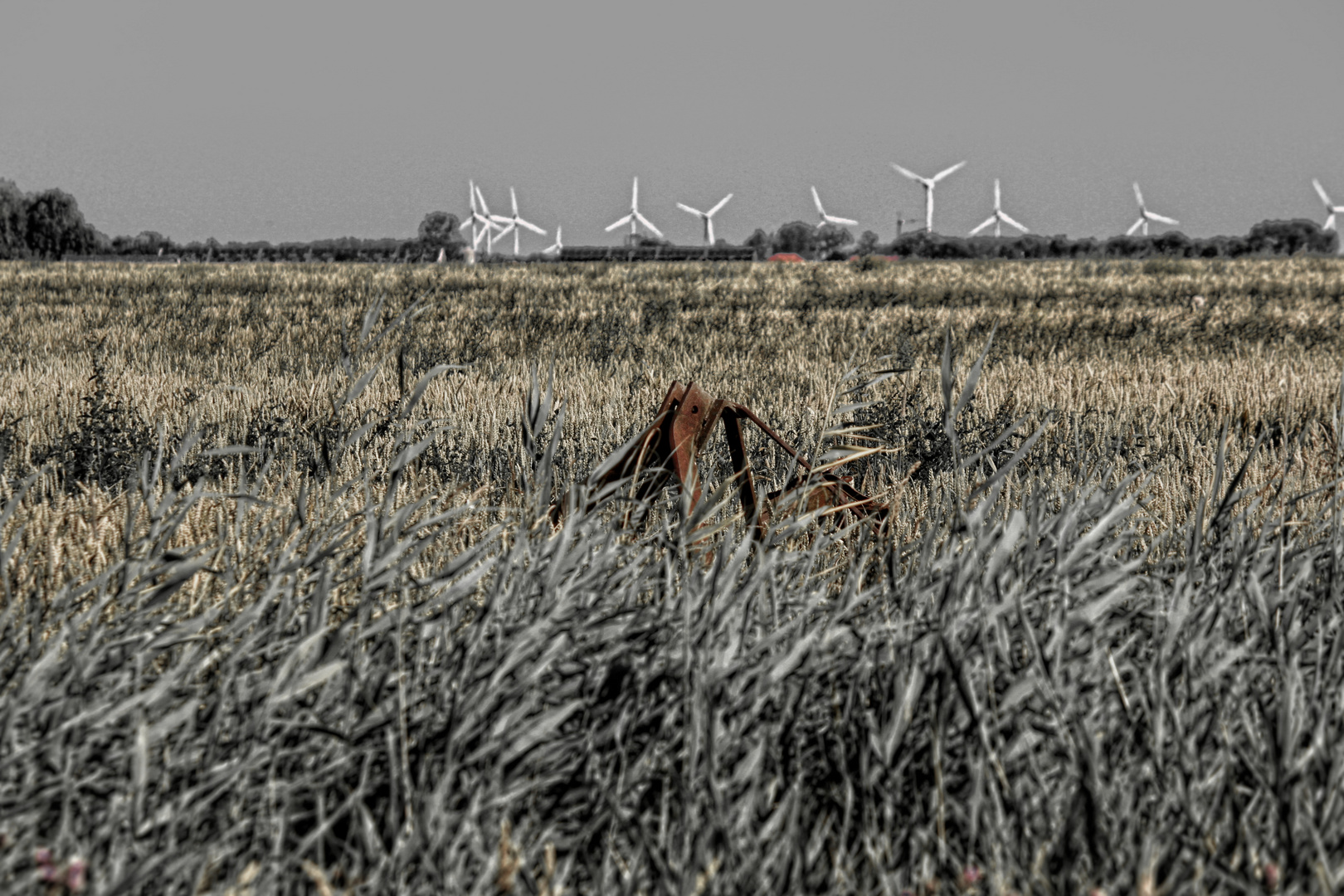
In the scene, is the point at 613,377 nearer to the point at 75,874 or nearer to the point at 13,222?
the point at 75,874

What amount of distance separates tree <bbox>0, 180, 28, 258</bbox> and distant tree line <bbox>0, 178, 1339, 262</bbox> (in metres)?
0.08

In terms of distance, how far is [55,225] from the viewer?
97.6 meters

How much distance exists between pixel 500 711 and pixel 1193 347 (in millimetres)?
11160

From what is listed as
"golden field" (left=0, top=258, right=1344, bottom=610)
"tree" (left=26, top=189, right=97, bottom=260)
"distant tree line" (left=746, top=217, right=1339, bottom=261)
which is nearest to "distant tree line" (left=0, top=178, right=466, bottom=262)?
"tree" (left=26, top=189, right=97, bottom=260)

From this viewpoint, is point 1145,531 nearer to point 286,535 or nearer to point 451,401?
point 286,535

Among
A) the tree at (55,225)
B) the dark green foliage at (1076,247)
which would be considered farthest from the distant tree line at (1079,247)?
the tree at (55,225)

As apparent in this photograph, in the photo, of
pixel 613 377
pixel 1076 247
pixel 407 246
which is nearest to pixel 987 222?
pixel 1076 247

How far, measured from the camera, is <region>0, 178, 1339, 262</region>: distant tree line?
215 ft

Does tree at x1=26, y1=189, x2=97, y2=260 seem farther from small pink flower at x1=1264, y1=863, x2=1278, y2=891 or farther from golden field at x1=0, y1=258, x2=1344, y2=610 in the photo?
small pink flower at x1=1264, y1=863, x2=1278, y2=891

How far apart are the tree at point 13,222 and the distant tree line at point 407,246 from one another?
0.08 m

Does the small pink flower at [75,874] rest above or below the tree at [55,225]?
below

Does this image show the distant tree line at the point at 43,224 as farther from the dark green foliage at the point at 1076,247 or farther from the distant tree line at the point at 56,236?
the dark green foliage at the point at 1076,247

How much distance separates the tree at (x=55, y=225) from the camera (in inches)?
3824

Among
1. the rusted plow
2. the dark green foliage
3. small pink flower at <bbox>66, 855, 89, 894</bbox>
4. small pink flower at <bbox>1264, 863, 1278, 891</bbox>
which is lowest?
small pink flower at <bbox>1264, 863, 1278, 891</bbox>
